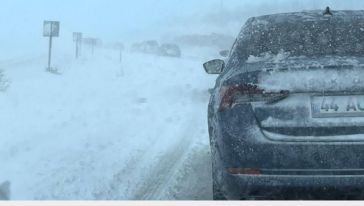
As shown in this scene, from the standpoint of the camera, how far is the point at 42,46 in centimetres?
2612

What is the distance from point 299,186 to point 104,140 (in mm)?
4489

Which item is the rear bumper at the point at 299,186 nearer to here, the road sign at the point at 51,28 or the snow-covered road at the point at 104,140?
the snow-covered road at the point at 104,140

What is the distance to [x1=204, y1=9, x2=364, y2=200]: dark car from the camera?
3.00m

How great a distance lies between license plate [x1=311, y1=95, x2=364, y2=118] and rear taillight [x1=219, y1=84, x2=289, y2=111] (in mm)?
182

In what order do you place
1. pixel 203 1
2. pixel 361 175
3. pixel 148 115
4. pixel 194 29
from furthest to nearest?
pixel 148 115 < pixel 194 29 < pixel 203 1 < pixel 361 175

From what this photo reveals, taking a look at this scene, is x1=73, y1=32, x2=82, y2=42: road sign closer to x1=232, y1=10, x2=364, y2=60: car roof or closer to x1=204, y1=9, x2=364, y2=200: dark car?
x1=232, y1=10, x2=364, y2=60: car roof

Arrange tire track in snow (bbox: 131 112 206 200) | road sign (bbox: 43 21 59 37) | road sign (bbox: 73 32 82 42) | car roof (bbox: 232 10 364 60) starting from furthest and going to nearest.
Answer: road sign (bbox: 73 32 82 42) < road sign (bbox: 43 21 59 37) < tire track in snow (bbox: 131 112 206 200) < car roof (bbox: 232 10 364 60)

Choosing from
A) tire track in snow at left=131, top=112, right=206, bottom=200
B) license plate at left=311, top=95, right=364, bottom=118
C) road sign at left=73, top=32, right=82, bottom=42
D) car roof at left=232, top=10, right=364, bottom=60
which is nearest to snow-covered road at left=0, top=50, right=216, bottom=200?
tire track in snow at left=131, top=112, right=206, bottom=200

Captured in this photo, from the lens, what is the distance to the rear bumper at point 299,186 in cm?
301

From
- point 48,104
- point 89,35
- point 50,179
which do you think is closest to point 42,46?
point 89,35

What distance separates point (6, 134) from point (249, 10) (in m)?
3.52

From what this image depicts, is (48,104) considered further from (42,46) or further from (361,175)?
(42,46)

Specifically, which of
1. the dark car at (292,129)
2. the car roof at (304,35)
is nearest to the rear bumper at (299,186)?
the dark car at (292,129)

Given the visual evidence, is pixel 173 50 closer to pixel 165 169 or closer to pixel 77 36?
pixel 165 169
